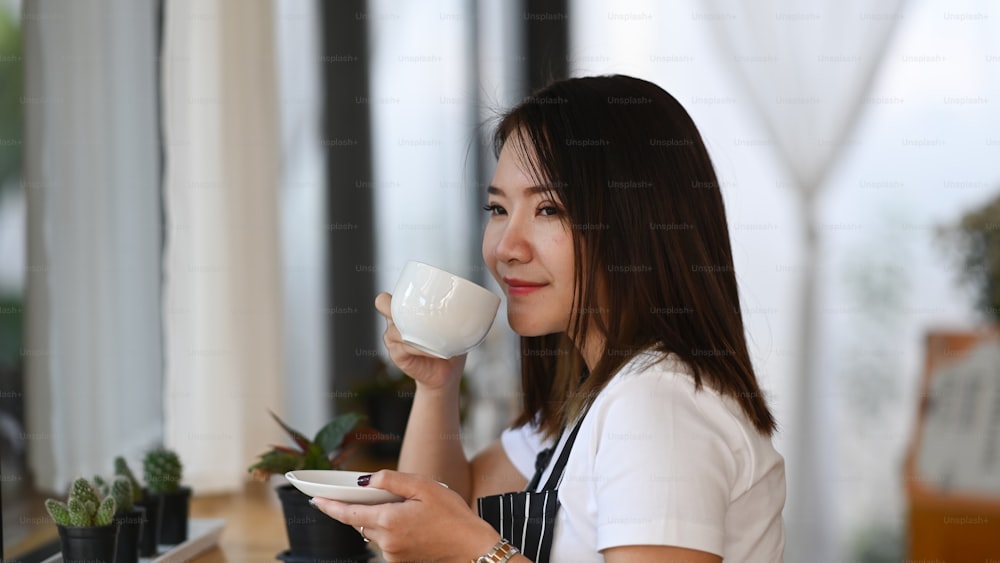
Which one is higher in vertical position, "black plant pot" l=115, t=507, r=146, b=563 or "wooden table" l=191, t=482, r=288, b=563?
"black plant pot" l=115, t=507, r=146, b=563

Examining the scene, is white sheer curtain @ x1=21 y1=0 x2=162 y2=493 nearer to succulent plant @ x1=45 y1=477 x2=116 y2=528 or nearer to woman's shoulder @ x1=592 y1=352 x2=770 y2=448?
succulent plant @ x1=45 y1=477 x2=116 y2=528

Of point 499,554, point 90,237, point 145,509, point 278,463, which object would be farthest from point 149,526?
point 90,237

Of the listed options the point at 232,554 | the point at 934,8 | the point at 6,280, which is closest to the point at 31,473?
the point at 6,280

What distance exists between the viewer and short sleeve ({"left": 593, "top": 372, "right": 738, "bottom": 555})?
1.03 m

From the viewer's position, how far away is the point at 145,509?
4.23ft

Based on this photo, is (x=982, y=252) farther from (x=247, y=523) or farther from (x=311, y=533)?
(x=311, y=533)

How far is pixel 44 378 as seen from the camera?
70.2 inches

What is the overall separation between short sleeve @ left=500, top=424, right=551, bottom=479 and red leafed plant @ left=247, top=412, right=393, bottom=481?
0.81ft

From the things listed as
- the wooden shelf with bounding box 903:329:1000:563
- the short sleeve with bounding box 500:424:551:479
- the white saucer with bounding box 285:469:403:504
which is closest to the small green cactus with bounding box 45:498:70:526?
the white saucer with bounding box 285:469:403:504

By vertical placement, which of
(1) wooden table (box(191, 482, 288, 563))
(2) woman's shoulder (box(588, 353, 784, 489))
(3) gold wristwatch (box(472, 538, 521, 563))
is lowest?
(1) wooden table (box(191, 482, 288, 563))

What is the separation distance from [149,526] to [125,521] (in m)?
0.12

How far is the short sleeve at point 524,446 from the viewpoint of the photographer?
5.01 feet

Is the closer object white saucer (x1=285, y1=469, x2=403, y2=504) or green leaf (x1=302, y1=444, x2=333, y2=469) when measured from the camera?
white saucer (x1=285, y1=469, x2=403, y2=504)

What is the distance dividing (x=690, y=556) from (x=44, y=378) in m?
1.21
